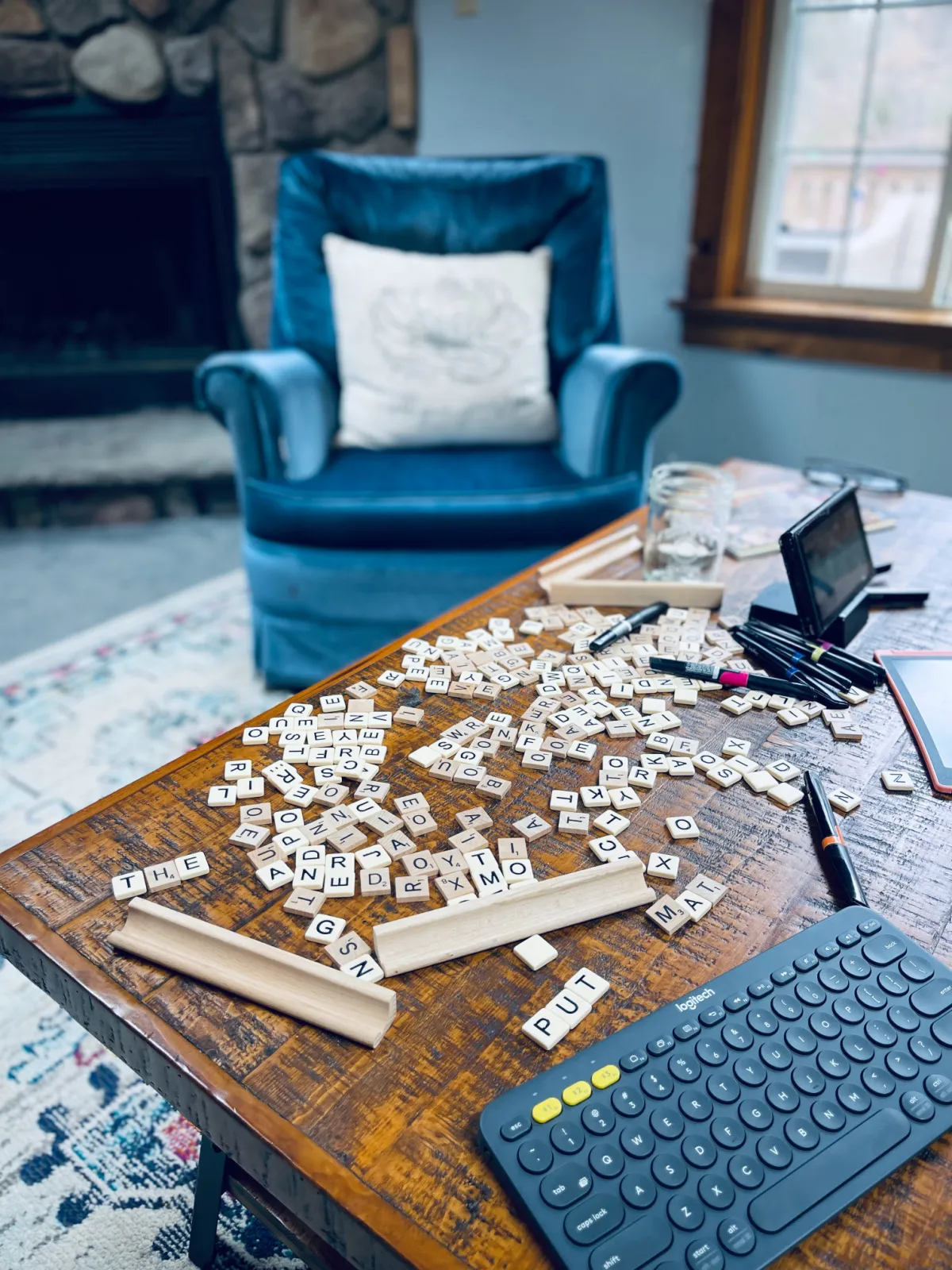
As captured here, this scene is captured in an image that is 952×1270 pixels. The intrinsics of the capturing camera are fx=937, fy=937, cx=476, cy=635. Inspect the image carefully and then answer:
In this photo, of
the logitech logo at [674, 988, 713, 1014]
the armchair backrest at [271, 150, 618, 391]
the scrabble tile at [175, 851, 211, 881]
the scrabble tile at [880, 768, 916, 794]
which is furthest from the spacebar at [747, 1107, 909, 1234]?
the armchair backrest at [271, 150, 618, 391]

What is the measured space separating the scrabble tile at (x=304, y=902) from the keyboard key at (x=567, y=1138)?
229 millimetres

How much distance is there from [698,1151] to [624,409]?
1.53m

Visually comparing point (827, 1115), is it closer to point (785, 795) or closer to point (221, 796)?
point (785, 795)

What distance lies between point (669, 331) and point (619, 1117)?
99.0 inches

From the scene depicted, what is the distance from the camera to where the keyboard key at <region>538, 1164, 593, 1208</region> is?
0.49 m

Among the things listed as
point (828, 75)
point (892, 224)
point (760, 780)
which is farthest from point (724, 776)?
point (828, 75)

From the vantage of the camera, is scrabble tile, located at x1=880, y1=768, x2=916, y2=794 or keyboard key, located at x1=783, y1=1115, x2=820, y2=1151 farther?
scrabble tile, located at x1=880, y1=768, x2=916, y2=794

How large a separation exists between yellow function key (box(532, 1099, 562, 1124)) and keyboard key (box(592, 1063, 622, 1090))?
3 centimetres

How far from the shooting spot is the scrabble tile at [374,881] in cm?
68

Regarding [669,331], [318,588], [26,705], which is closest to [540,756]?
[318,588]

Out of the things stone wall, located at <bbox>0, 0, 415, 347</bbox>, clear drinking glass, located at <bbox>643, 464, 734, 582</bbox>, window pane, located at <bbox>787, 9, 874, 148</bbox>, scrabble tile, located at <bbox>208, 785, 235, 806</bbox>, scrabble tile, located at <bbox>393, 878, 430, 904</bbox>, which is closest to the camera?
scrabble tile, located at <bbox>393, 878, 430, 904</bbox>

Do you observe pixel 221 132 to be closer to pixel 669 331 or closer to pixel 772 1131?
pixel 669 331

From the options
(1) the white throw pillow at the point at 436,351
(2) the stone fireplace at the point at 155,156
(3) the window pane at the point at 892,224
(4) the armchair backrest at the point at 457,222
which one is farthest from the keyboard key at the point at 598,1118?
(2) the stone fireplace at the point at 155,156

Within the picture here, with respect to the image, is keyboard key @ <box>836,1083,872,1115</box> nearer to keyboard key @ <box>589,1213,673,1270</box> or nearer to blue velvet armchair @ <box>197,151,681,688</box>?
keyboard key @ <box>589,1213,673,1270</box>
